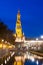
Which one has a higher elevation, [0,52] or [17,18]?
[17,18]

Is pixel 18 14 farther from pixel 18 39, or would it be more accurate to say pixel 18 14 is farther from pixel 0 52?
pixel 0 52

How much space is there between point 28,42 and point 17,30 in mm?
13072

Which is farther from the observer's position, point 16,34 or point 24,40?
point 24,40

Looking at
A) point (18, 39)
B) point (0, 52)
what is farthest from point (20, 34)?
point (0, 52)

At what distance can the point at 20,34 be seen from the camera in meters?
171

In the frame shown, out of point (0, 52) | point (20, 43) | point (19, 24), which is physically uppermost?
point (19, 24)

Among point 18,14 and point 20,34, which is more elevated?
point 18,14

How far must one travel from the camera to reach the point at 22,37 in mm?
174375

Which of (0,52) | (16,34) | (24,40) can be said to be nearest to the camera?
(0,52)

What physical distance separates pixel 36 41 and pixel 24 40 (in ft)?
24.5

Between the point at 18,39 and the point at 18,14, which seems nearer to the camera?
the point at 18,39

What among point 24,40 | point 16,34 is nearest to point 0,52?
point 16,34

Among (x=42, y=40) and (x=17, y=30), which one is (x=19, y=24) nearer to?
(x=17, y=30)

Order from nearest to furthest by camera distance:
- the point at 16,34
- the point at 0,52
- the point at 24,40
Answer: the point at 0,52
the point at 16,34
the point at 24,40
